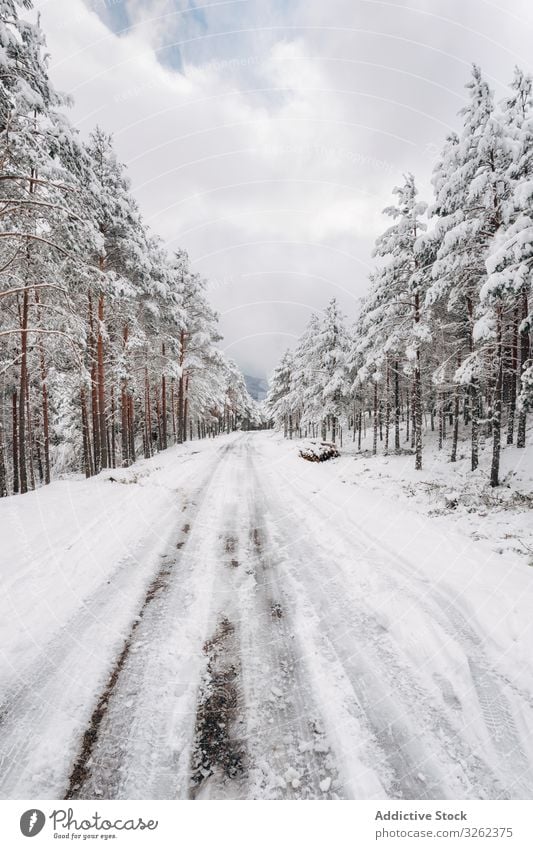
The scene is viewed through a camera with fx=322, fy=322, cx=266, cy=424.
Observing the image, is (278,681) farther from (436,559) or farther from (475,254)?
(475,254)

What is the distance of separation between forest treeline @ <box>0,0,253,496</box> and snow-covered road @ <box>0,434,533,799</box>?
588cm

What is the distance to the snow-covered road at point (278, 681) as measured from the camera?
1.96 m

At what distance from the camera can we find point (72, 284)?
988cm

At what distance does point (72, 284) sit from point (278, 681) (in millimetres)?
11405

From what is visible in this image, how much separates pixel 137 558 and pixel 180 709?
3071 mm

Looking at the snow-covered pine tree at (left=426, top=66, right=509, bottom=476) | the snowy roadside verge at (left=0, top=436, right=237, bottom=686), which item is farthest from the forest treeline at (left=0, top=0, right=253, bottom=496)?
the snow-covered pine tree at (left=426, top=66, right=509, bottom=476)

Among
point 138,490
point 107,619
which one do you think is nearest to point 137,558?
point 107,619

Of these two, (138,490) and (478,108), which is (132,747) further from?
(478,108)

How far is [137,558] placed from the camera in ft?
16.9
